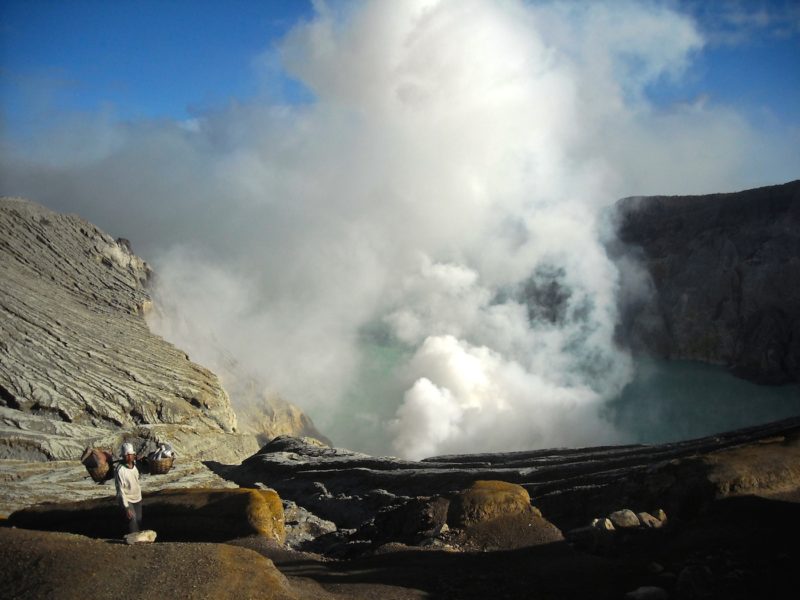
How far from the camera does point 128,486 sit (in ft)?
Result: 39.6

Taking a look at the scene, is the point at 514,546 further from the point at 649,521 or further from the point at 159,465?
the point at 159,465

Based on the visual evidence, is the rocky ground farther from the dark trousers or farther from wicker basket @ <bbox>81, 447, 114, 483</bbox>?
wicker basket @ <bbox>81, 447, 114, 483</bbox>

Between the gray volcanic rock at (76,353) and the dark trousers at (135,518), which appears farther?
the gray volcanic rock at (76,353)

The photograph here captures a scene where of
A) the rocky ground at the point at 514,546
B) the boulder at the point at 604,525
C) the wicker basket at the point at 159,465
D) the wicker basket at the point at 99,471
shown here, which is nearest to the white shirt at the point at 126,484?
the wicker basket at the point at 99,471

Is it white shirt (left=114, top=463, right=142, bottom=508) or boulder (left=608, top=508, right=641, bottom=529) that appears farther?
white shirt (left=114, top=463, right=142, bottom=508)

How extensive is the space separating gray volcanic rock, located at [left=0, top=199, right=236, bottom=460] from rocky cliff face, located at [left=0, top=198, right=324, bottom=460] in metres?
0.06

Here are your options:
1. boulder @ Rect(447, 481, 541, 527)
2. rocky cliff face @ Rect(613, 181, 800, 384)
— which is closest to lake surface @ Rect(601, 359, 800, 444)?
rocky cliff face @ Rect(613, 181, 800, 384)

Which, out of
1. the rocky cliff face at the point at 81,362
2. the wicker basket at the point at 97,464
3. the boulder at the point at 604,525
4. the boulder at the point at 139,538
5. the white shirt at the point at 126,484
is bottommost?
the boulder at the point at 139,538

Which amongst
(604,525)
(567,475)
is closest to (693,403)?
(567,475)

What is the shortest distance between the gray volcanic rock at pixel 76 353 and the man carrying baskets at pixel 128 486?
55.8 ft

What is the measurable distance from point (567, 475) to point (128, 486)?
1269cm

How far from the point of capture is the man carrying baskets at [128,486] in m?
11.9

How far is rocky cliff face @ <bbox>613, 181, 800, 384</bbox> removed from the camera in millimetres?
57531

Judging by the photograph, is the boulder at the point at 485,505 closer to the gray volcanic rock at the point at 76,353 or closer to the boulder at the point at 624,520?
the boulder at the point at 624,520
